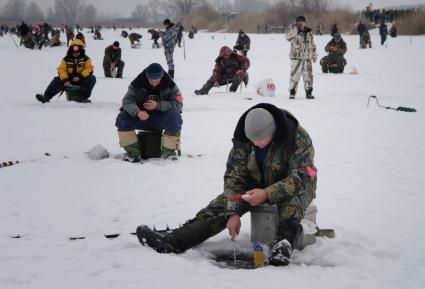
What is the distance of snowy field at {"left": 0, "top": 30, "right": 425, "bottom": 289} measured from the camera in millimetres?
3279

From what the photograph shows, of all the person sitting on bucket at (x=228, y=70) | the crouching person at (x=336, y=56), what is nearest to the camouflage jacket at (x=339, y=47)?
the crouching person at (x=336, y=56)

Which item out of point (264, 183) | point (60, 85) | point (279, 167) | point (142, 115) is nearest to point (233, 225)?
point (264, 183)

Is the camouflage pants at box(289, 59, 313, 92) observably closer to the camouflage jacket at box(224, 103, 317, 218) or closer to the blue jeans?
the blue jeans

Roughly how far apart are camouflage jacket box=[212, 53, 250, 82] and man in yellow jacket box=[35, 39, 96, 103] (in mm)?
3530

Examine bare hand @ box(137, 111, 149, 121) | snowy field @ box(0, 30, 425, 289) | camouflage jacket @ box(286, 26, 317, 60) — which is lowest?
snowy field @ box(0, 30, 425, 289)

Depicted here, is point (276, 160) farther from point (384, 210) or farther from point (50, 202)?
point (50, 202)

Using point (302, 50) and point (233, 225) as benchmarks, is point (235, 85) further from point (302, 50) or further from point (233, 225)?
point (233, 225)

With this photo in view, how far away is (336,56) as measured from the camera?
59.6 ft

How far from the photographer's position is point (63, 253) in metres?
3.63

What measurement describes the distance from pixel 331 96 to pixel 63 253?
10135mm

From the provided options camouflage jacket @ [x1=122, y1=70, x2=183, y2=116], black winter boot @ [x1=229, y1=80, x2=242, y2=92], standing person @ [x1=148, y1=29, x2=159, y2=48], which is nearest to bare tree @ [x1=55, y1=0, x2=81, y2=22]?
standing person @ [x1=148, y1=29, x2=159, y2=48]

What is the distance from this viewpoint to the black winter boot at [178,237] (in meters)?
3.66

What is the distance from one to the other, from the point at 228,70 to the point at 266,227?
9.61 m

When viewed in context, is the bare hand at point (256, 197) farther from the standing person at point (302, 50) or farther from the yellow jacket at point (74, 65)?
the standing person at point (302, 50)
